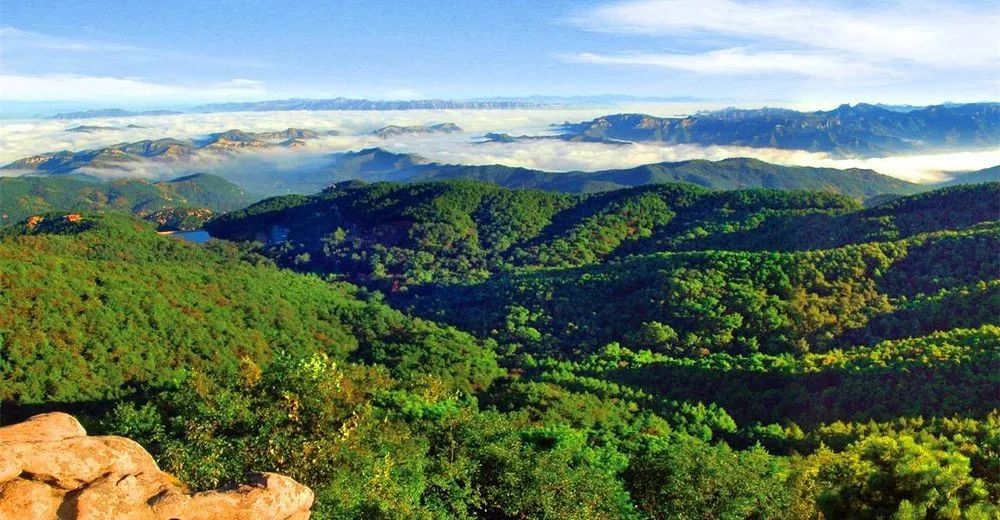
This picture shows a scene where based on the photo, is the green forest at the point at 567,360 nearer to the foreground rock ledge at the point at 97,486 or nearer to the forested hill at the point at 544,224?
the forested hill at the point at 544,224

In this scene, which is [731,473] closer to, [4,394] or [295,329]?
[4,394]

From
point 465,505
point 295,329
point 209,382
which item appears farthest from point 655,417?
point 295,329

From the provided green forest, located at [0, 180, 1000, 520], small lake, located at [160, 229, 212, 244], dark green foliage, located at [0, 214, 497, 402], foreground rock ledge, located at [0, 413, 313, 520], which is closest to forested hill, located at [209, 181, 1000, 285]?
green forest, located at [0, 180, 1000, 520]

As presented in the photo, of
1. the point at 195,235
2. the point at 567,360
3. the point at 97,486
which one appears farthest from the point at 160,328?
the point at 195,235

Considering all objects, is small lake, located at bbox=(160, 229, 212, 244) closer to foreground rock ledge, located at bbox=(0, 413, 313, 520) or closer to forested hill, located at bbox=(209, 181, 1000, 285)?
forested hill, located at bbox=(209, 181, 1000, 285)

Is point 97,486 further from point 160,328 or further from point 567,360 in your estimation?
point 567,360
